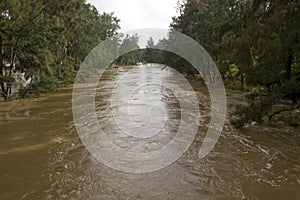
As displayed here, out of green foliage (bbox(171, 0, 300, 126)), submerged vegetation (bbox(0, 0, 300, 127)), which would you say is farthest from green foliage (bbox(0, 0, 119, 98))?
green foliage (bbox(171, 0, 300, 126))

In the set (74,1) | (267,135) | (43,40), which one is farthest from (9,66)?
(267,135)

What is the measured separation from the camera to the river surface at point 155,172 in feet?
18.2

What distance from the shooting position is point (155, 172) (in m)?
6.52

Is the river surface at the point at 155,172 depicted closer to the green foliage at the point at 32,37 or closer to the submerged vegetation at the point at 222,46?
the submerged vegetation at the point at 222,46

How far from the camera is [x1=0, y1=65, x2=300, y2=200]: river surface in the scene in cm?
555

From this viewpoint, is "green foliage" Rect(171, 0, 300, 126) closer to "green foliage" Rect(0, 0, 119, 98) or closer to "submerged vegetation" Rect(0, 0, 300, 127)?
"submerged vegetation" Rect(0, 0, 300, 127)

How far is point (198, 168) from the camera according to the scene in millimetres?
6758

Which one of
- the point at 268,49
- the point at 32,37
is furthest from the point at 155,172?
the point at 32,37

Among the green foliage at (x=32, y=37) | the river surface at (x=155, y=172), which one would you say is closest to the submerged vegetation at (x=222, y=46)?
the green foliage at (x=32, y=37)

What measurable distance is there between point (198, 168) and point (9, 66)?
13.5m

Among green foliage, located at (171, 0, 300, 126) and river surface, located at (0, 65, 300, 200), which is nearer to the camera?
river surface, located at (0, 65, 300, 200)

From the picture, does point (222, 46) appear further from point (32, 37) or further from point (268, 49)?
point (32, 37)

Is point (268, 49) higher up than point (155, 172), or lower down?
higher up

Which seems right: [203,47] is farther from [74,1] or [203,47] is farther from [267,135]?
[267,135]
